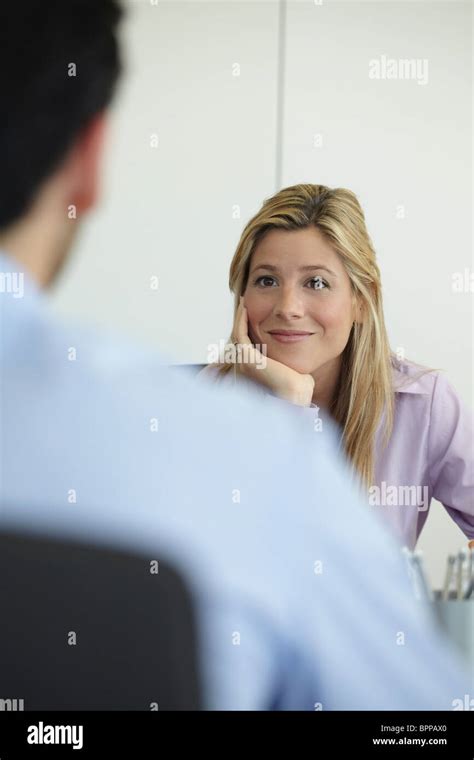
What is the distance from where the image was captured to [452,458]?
156cm

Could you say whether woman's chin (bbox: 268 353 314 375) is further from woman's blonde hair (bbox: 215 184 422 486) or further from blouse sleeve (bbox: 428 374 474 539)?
blouse sleeve (bbox: 428 374 474 539)

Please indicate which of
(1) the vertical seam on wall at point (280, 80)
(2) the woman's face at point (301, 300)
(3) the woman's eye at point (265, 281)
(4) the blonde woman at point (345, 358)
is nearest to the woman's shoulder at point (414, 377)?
(4) the blonde woman at point (345, 358)

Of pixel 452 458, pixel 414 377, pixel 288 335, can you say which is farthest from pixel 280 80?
pixel 452 458

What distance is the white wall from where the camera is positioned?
5.23ft

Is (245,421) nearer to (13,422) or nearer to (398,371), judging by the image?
(13,422)

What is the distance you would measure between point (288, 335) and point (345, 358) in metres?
0.10

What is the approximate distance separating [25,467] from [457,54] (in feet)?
4.03

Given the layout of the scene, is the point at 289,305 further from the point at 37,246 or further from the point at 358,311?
the point at 37,246

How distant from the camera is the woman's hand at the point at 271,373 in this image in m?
1.53

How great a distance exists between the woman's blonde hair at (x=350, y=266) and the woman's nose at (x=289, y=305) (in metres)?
0.07

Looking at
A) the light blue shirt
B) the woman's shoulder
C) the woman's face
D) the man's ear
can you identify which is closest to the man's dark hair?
the man's ear

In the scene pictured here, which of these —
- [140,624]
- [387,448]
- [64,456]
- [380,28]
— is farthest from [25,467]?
[380,28]

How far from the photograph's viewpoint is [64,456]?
72cm

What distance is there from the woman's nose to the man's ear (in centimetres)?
74
